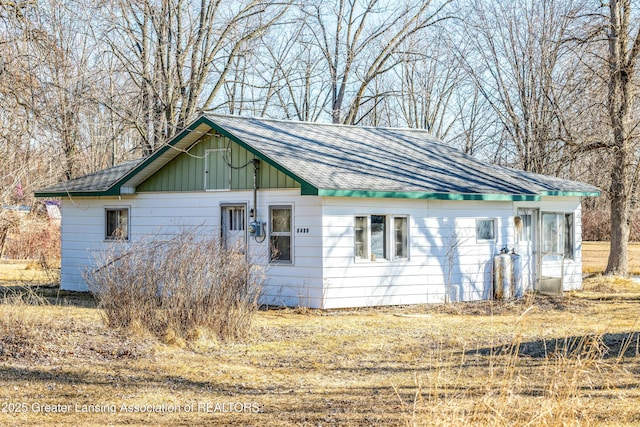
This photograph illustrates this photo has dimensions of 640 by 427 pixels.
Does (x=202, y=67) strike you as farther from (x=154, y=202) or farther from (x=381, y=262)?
(x=381, y=262)

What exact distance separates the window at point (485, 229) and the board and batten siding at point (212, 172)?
4.44 meters

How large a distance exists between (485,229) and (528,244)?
1806mm

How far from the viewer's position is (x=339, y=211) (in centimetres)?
1538

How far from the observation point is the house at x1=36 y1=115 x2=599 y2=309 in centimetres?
1545

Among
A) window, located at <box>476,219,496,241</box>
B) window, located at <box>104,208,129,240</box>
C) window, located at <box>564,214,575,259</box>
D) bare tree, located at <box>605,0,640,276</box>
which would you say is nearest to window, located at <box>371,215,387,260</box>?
window, located at <box>476,219,496,241</box>

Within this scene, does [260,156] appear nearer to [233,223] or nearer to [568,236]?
[233,223]

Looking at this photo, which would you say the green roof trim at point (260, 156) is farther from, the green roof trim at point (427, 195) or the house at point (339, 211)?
the green roof trim at point (427, 195)

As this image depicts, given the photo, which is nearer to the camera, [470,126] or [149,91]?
[149,91]

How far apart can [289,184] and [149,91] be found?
1129 cm

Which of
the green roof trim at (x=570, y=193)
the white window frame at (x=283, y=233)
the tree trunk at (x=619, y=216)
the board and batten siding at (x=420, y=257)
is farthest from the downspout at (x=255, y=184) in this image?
the tree trunk at (x=619, y=216)

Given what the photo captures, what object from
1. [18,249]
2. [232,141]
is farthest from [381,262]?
[18,249]

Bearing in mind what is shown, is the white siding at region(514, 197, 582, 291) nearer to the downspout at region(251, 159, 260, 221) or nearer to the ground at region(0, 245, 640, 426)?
the ground at region(0, 245, 640, 426)

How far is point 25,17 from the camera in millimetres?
9586

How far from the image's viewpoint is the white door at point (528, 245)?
18.6 m
